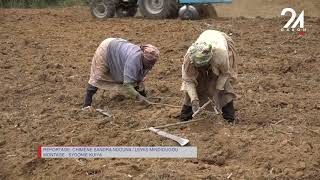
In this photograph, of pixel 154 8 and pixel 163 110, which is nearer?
pixel 163 110

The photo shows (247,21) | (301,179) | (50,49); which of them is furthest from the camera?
(247,21)

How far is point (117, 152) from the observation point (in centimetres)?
608

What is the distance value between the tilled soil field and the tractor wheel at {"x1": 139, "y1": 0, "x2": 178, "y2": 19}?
1.57 meters

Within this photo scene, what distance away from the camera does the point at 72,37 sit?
1313cm

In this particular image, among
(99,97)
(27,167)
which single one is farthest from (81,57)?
(27,167)

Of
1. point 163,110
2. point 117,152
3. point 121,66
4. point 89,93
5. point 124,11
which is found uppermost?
point 124,11

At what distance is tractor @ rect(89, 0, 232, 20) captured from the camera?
14.9 meters

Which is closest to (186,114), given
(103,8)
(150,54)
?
(150,54)

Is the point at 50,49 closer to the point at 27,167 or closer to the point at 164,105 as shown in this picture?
the point at 164,105

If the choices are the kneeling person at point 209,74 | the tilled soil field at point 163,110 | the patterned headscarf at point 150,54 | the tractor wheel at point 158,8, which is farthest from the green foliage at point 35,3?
the kneeling person at point 209,74

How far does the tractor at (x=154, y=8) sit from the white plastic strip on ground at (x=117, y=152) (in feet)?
29.1

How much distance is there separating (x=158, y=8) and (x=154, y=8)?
0.13 m

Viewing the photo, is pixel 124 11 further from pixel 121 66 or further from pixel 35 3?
pixel 121 66

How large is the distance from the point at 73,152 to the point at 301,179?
217 cm
